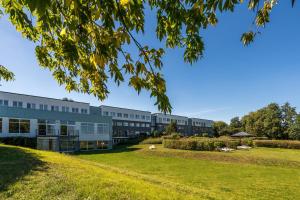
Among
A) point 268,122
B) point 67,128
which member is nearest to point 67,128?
point 67,128

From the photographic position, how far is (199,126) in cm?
9038

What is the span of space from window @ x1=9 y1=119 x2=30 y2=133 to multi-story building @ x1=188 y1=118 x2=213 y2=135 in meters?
60.5

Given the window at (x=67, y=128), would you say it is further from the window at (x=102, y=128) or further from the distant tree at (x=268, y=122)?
the distant tree at (x=268, y=122)

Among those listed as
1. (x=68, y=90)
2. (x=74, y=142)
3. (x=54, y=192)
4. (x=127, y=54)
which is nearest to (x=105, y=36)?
(x=127, y=54)

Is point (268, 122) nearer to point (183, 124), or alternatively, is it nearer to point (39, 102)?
point (183, 124)

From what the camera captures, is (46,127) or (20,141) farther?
(46,127)

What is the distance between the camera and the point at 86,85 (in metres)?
5.37

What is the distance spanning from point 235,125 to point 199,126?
15.5 meters

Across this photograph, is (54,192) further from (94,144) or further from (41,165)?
(94,144)

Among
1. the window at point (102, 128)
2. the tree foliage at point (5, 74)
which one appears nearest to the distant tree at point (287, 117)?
the window at point (102, 128)

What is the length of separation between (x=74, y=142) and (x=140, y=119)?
99.0 feet

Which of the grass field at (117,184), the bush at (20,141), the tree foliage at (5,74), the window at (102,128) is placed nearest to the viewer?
the grass field at (117,184)

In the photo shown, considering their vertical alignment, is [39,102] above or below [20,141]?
above

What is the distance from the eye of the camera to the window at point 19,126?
3192 cm
